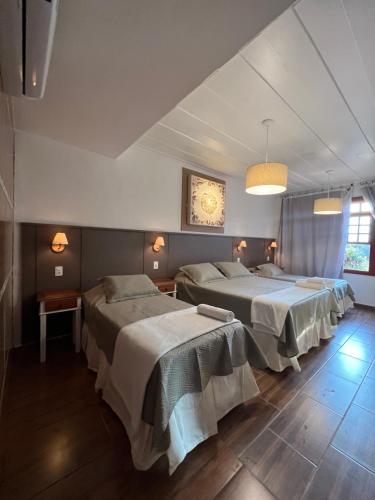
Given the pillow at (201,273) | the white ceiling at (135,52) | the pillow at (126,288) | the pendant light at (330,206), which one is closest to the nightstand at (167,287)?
the pillow at (201,273)

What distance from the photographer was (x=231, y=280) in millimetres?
3369

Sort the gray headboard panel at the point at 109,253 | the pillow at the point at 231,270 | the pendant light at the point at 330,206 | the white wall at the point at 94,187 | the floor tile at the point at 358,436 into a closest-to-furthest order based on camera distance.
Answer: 1. the floor tile at the point at 358,436
2. the white wall at the point at 94,187
3. the gray headboard panel at the point at 109,253
4. the pendant light at the point at 330,206
5. the pillow at the point at 231,270

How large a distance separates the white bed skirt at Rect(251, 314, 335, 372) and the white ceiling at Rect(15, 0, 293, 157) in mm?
2353

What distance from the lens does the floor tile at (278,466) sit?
1053 millimetres

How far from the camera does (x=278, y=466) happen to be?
1159 mm

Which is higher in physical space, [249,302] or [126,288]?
[126,288]

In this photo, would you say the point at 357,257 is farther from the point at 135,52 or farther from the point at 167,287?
the point at 135,52

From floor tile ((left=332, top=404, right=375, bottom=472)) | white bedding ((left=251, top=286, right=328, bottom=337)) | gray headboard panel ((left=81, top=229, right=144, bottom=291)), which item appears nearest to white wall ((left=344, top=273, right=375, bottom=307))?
white bedding ((left=251, top=286, right=328, bottom=337))

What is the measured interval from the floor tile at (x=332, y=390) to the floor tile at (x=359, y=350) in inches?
24.8

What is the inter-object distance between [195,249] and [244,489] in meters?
2.93

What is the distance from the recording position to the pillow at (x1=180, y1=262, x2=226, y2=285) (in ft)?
10.2

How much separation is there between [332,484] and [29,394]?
214 cm

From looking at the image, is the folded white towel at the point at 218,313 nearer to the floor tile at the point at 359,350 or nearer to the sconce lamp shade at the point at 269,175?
the sconce lamp shade at the point at 269,175

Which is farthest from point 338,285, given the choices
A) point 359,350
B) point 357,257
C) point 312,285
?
point 357,257
